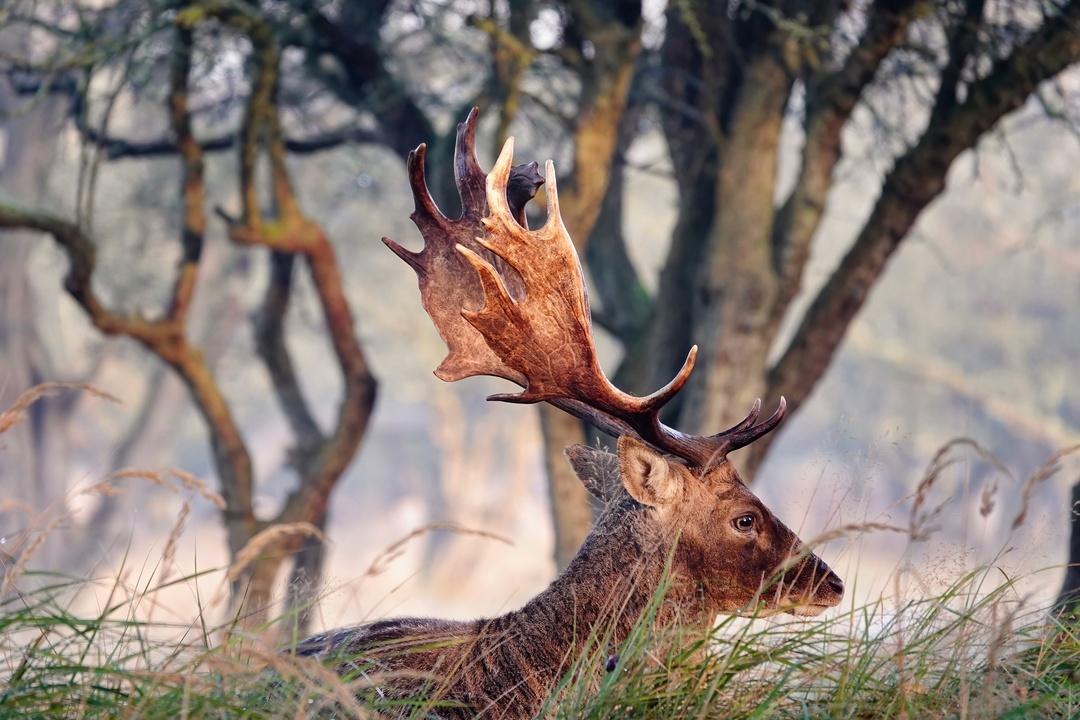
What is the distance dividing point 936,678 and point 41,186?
14.8 meters

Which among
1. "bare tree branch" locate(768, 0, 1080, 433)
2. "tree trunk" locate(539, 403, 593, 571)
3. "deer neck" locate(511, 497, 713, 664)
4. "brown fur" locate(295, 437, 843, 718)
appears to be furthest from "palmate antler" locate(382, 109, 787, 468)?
"tree trunk" locate(539, 403, 593, 571)

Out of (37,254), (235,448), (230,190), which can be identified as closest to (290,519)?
(235,448)

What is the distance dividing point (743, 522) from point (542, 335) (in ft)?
2.72

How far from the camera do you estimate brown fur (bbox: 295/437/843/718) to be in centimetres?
325

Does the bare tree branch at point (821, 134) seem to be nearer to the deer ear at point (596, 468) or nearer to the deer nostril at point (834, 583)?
the deer ear at point (596, 468)

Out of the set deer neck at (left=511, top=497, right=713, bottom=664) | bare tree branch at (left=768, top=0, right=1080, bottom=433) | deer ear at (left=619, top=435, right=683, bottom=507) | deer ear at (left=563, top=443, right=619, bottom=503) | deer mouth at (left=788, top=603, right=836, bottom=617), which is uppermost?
bare tree branch at (left=768, top=0, right=1080, bottom=433)

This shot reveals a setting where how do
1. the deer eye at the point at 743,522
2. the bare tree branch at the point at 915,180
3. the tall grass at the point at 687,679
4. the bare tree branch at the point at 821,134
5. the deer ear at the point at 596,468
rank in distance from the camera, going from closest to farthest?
1. the tall grass at the point at 687,679
2. the deer eye at the point at 743,522
3. the deer ear at the point at 596,468
4. the bare tree branch at the point at 915,180
5. the bare tree branch at the point at 821,134

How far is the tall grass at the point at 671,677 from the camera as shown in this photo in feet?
8.25

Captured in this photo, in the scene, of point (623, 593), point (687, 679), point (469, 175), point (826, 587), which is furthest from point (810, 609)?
point (469, 175)

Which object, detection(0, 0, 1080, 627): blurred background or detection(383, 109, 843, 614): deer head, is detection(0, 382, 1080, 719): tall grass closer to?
detection(0, 0, 1080, 627): blurred background

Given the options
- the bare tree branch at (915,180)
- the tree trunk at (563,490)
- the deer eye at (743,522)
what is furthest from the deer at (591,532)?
the tree trunk at (563,490)

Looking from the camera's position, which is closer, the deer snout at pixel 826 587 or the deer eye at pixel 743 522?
the deer snout at pixel 826 587

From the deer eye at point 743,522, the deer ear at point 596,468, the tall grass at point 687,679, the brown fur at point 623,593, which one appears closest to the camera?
the tall grass at point 687,679

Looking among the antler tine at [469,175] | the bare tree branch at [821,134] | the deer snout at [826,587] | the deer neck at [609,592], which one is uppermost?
the bare tree branch at [821,134]
